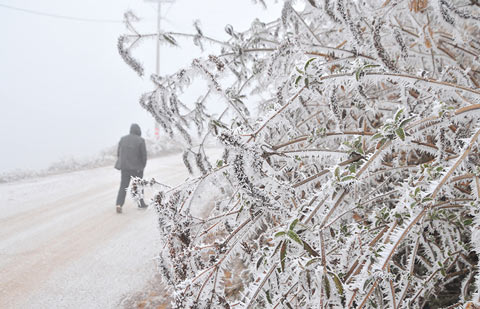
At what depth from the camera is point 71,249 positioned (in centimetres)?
425

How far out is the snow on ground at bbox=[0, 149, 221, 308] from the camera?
126 inches

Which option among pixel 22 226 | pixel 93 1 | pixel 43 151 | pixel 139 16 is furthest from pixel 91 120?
pixel 93 1

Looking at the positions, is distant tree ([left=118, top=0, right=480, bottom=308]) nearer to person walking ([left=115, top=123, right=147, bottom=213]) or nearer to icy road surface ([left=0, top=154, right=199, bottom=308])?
icy road surface ([left=0, top=154, right=199, bottom=308])

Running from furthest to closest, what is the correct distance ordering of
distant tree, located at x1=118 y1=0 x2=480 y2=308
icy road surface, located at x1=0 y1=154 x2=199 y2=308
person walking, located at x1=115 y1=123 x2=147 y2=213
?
person walking, located at x1=115 y1=123 x2=147 y2=213 → icy road surface, located at x1=0 y1=154 x2=199 y2=308 → distant tree, located at x1=118 y1=0 x2=480 y2=308

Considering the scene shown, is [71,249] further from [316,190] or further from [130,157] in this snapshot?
[316,190]

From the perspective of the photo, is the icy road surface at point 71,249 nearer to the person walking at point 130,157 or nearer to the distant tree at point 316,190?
the person walking at point 130,157

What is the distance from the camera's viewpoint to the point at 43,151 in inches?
1252

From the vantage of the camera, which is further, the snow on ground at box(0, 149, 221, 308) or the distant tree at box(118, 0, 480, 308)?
the snow on ground at box(0, 149, 221, 308)

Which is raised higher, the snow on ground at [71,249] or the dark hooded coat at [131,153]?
the dark hooded coat at [131,153]

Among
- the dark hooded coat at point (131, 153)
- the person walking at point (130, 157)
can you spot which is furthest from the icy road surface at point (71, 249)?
the dark hooded coat at point (131, 153)

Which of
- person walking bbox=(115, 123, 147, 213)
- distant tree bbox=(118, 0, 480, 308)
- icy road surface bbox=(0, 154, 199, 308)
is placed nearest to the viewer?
distant tree bbox=(118, 0, 480, 308)

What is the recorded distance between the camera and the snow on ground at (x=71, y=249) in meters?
3.21

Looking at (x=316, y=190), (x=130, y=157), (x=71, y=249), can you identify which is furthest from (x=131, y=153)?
(x=316, y=190)

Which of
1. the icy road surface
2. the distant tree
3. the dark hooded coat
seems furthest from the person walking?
the distant tree
